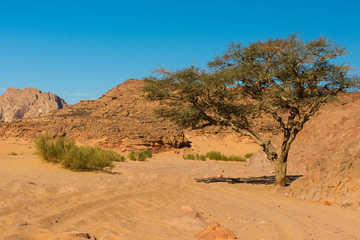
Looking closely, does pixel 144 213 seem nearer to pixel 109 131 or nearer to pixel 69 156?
pixel 69 156

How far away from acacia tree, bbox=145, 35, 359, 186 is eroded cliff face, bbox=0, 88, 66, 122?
107 m

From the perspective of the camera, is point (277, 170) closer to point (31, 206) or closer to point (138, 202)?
point (138, 202)

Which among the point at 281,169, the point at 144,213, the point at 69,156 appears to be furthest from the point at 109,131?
the point at 144,213

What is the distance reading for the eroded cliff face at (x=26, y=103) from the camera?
111812 millimetres

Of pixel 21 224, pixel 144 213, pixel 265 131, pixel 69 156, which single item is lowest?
pixel 144 213

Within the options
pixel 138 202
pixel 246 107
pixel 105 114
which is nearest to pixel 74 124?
pixel 105 114

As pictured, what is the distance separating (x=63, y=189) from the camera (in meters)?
8.73

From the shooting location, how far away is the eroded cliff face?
11181cm

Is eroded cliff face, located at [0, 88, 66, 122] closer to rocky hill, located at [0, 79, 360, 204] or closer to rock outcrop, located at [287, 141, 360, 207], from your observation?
rocky hill, located at [0, 79, 360, 204]

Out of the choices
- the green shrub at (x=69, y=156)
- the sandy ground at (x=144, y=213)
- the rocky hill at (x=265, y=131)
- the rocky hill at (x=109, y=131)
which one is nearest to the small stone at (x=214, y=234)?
the sandy ground at (x=144, y=213)

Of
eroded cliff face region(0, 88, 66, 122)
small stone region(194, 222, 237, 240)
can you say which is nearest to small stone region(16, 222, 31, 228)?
small stone region(194, 222, 237, 240)

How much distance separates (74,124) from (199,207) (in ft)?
106

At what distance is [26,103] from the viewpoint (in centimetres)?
11662

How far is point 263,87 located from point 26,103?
12111 centimetres
